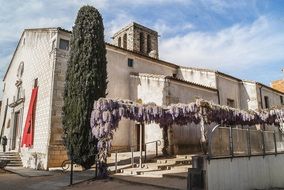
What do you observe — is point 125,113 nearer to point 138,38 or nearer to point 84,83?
point 84,83

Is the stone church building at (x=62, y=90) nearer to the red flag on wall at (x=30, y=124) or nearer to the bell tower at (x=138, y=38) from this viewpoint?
the red flag on wall at (x=30, y=124)

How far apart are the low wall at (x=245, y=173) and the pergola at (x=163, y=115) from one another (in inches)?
97.6

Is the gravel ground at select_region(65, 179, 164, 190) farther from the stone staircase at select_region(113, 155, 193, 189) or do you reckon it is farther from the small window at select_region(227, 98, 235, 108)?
the small window at select_region(227, 98, 235, 108)

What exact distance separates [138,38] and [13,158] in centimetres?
1636

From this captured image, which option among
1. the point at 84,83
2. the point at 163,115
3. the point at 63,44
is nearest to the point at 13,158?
the point at 63,44

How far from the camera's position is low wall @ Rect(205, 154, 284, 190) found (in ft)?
24.0

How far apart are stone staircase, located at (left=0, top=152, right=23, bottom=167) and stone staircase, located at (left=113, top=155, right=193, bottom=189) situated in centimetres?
911

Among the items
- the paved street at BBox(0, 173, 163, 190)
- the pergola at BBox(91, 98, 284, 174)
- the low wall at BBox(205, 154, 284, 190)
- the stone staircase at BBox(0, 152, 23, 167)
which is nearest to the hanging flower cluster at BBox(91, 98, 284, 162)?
the pergola at BBox(91, 98, 284, 174)

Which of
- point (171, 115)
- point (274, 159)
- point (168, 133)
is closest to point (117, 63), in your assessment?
point (168, 133)

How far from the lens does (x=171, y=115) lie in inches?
491

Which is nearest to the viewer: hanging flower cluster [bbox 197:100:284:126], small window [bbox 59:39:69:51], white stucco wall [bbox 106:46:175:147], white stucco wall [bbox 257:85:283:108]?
hanging flower cluster [bbox 197:100:284:126]

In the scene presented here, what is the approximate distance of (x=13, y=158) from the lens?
57.9 feet

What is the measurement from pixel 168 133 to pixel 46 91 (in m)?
7.68

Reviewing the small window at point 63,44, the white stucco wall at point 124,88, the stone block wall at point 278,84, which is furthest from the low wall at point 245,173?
the stone block wall at point 278,84
